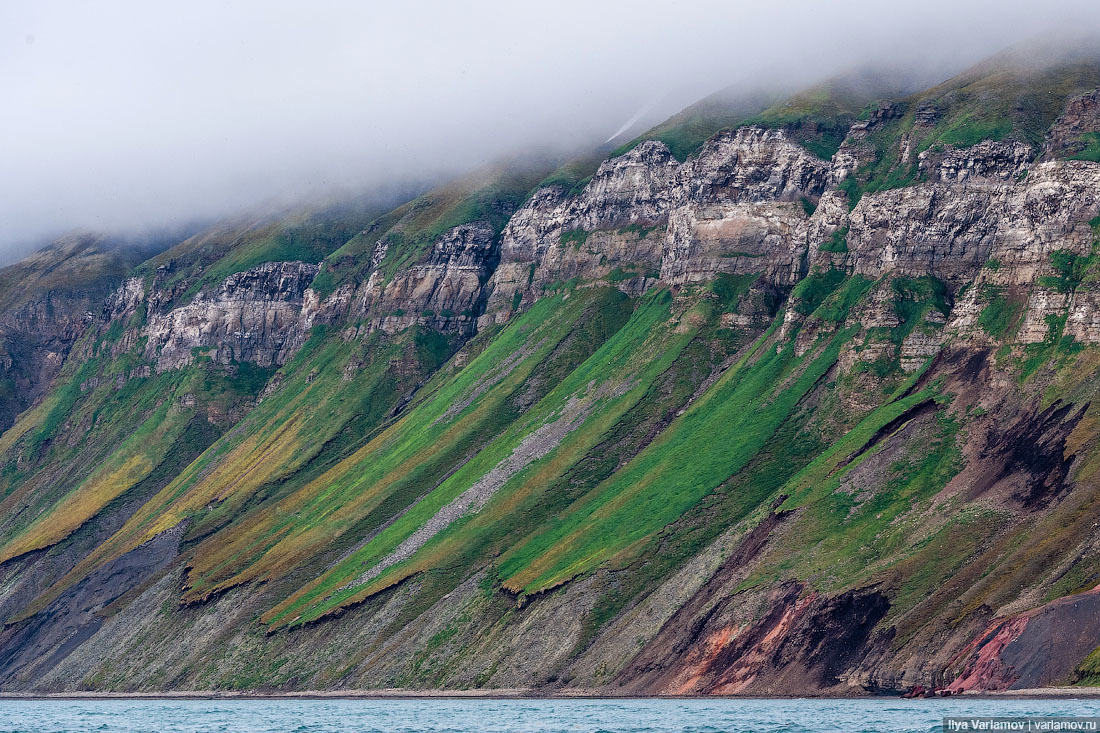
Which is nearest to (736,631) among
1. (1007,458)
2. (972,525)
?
(972,525)

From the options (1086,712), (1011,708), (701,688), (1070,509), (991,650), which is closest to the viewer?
(1086,712)

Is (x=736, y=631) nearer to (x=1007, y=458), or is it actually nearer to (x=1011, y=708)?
(x=1007, y=458)

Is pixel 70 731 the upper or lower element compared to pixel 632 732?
upper

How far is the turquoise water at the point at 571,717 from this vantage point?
398 ft

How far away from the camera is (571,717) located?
145000 mm

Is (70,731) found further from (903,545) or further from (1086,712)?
(903,545)

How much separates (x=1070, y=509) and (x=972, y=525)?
51.9 feet

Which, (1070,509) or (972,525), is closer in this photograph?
(1070,509)

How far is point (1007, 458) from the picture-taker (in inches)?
7648

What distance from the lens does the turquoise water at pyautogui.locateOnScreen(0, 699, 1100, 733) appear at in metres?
121

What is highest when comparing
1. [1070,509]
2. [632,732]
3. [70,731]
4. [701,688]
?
[70,731]

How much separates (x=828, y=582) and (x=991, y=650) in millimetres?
38192

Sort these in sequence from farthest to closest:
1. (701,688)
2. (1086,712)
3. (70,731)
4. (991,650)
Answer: (701,688), (991,650), (70,731), (1086,712)

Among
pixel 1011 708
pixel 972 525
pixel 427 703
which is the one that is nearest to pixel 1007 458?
pixel 972 525
